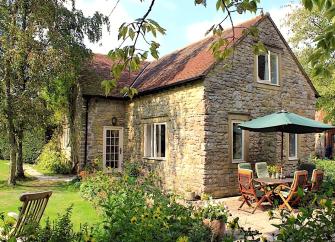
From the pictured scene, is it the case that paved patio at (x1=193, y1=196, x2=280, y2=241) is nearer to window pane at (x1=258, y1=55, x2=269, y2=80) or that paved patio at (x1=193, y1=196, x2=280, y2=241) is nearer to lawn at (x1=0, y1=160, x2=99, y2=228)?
lawn at (x1=0, y1=160, x2=99, y2=228)

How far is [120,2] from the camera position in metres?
2.88

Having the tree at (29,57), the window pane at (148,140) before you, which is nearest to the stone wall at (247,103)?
the window pane at (148,140)

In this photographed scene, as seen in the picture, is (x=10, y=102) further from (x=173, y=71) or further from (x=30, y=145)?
(x=30, y=145)

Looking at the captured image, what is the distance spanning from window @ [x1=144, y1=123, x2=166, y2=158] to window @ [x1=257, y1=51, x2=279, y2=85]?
4.33 meters

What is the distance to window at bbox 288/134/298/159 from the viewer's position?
13.9 meters

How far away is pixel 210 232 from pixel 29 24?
11688 mm

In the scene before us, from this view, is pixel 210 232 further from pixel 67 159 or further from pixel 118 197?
pixel 67 159

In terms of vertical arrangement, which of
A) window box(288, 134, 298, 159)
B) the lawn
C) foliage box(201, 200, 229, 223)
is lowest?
the lawn

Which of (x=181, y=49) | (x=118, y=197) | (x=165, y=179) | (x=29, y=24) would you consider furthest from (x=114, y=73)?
(x=181, y=49)

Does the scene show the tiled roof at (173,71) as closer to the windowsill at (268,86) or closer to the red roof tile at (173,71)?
the red roof tile at (173,71)

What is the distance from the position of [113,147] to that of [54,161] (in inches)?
177

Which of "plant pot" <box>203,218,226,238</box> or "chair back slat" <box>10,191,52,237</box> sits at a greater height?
"chair back slat" <box>10,191,52,237</box>

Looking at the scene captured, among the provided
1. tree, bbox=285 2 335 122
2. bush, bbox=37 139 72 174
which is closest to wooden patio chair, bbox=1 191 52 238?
bush, bbox=37 139 72 174

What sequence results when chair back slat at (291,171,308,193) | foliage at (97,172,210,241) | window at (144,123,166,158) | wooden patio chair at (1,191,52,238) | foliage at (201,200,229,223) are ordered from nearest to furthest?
foliage at (97,172,210,241) < wooden patio chair at (1,191,52,238) < foliage at (201,200,229,223) < chair back slat at (291,171,308,193) < window at (144,123,166,158)
